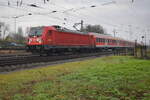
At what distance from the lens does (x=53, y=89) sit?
7324 millimetres

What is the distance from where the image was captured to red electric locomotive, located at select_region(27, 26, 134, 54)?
21953 millimetres

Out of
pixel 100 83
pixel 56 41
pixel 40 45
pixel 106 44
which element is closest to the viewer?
pixel 100 83

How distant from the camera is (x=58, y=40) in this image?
2412 cm

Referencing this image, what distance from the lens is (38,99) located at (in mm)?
6043

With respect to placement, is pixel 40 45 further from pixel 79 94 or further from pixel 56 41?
pixel 79 94

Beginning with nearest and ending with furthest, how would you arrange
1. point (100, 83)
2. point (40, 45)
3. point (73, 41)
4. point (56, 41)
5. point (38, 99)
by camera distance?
point (38, 99)
point (100, 83)
point (40, 45)
point (56, 41)
point (73, 41)

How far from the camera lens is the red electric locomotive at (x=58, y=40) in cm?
2195

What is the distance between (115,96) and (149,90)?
5.01 feet

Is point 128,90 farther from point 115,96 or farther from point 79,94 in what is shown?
point 79,94

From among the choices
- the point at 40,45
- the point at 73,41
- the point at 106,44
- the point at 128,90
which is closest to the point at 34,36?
the point at 40,45

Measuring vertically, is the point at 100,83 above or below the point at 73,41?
below

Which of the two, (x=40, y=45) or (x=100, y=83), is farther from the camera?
(x=40, y=45)

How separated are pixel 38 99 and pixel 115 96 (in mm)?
2505

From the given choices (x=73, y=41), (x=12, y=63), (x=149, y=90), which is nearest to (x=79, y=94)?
(x=149, y=90)
